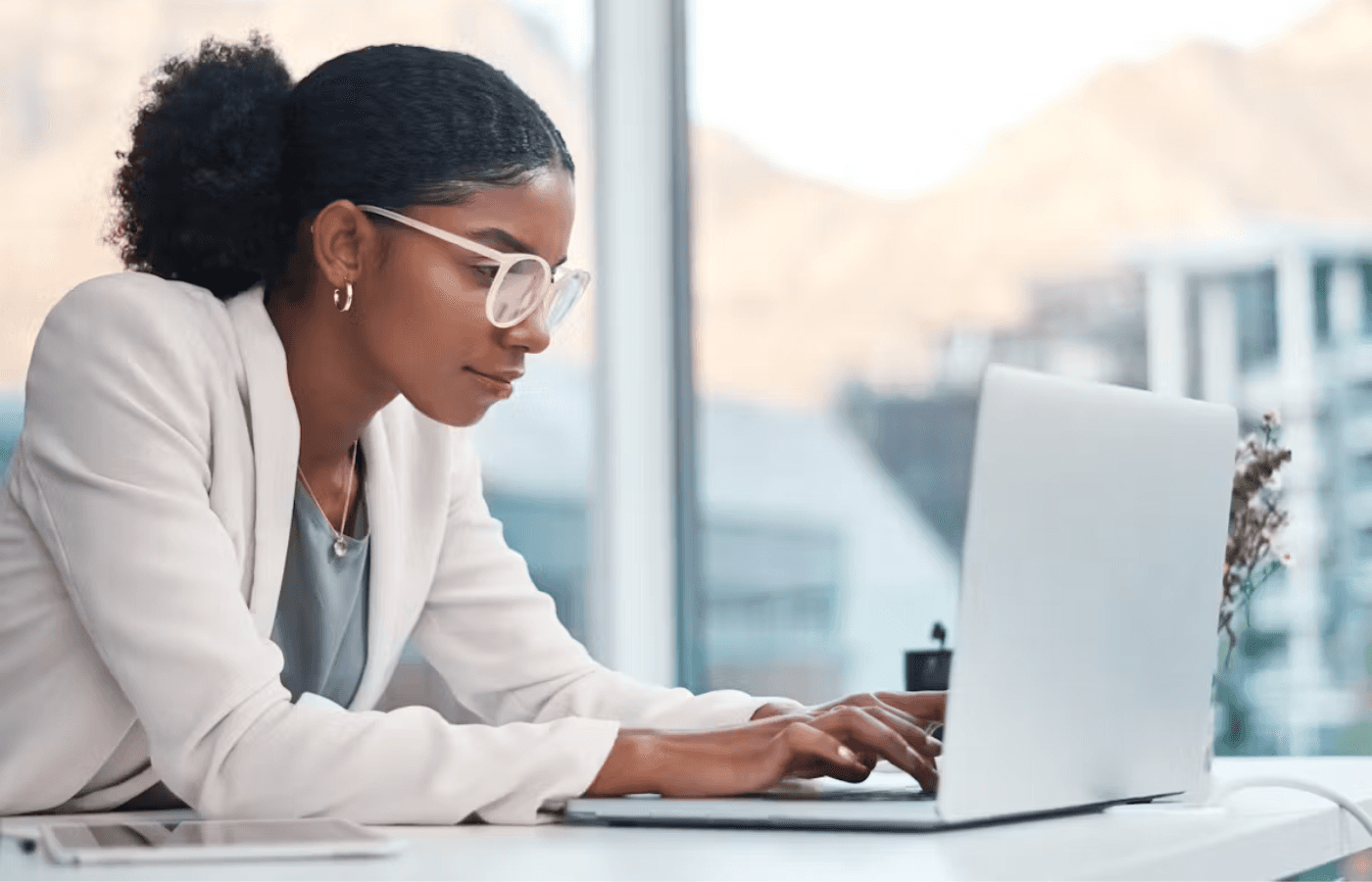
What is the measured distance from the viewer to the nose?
1615 millimetres

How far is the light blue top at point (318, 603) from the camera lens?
162 cm

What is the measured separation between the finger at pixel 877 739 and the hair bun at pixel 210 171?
2.46ft

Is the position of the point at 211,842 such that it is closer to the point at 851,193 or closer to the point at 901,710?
the point at 901,710

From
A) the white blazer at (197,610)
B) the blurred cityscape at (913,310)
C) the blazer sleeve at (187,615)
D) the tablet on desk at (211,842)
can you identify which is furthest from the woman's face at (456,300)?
the blurred cityscape at (913,310)

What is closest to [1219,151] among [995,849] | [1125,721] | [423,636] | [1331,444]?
[1331,444]

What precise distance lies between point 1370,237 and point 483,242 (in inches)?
75.7

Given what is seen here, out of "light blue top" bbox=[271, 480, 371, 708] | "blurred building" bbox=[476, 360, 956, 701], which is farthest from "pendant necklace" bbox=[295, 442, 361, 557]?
"blurred building" bbox=[476, 360, 956, 701]

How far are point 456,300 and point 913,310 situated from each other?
6.13ft

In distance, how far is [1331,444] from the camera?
292 cm

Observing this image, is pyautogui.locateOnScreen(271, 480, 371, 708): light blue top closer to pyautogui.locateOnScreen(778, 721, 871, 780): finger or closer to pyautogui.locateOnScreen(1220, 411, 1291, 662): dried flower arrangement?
pyautogui.locateOnScreen(778, 721, 871, 780): finger

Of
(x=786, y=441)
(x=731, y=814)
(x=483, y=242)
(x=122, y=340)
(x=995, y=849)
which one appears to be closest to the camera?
(x=995, y=849)

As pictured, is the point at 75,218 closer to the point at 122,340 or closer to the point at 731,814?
the point at 122,340

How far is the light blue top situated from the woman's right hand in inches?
20.4

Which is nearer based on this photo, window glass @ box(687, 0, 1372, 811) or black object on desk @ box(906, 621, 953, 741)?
black object on desk @ box(906, 621, 953, 741)
